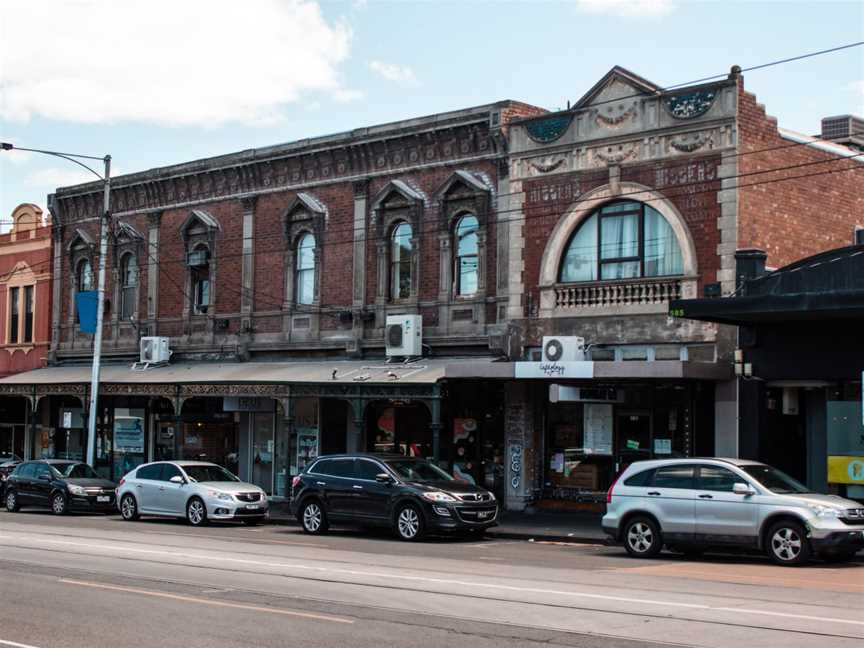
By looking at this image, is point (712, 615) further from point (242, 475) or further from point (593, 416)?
point (242, 475)

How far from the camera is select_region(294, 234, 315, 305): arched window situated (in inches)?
1277

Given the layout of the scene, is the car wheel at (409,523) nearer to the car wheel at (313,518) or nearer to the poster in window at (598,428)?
the car wheel at (313,518)

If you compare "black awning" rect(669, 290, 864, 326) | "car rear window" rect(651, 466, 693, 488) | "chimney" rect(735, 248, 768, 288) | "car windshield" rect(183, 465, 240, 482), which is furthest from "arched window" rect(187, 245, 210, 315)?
"car rear window" rect(651, 466, 693, 488)

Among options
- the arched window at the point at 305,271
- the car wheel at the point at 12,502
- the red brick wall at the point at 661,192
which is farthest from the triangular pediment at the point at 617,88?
the car wheel at the point at 12,502

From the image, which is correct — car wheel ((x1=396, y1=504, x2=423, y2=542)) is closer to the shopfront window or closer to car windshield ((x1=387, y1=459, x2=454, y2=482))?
car windshield ((x1=387, y1=459, x2=454, y2=482))

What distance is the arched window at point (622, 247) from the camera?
980 inches

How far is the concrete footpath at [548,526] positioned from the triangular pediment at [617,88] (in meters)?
8.81

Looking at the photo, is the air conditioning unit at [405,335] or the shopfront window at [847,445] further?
the air conditioning unit at [405,335]

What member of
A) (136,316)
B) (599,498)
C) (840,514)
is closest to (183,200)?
(136,316)

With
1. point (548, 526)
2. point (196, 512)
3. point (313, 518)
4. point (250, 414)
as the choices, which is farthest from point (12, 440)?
point (548, 526)

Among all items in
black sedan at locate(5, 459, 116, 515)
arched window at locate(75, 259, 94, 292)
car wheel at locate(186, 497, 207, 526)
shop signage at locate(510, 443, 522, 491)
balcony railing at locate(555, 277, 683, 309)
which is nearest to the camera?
balcony railing at locate(555, 277, 683, 309)

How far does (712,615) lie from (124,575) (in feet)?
25.0

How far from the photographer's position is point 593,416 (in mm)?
26188

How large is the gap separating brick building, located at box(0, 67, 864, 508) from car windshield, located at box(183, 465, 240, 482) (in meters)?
2.96
